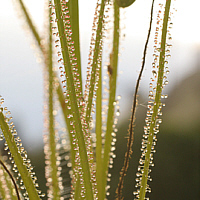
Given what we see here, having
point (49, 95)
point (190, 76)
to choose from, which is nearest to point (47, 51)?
point (49, 95)

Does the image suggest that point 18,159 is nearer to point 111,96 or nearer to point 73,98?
point 73,98

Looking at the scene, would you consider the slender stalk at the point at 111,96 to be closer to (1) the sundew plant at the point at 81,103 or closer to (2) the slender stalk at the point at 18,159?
(1) the sundew plant at the point at 81,103

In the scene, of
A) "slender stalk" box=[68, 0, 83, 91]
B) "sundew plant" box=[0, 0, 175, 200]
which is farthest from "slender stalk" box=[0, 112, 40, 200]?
"slender stalk" box=[68, 0, 83, 91]

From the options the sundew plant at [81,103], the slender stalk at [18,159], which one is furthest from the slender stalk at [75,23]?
the slender stalk at [18,159]

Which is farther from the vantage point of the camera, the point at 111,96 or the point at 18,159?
the point at 111,96

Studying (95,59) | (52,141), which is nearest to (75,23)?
(95,59)

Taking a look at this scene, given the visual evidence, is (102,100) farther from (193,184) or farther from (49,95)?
(193,184)

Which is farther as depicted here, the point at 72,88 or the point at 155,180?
the point at 155,180

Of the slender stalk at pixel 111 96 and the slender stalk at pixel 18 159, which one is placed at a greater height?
the slender stalk at pixel 111 96

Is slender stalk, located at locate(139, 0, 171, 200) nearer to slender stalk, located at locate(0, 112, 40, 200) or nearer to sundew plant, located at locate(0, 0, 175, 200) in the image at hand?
sundew plant, located at locate(0, 0, 175, 200)
